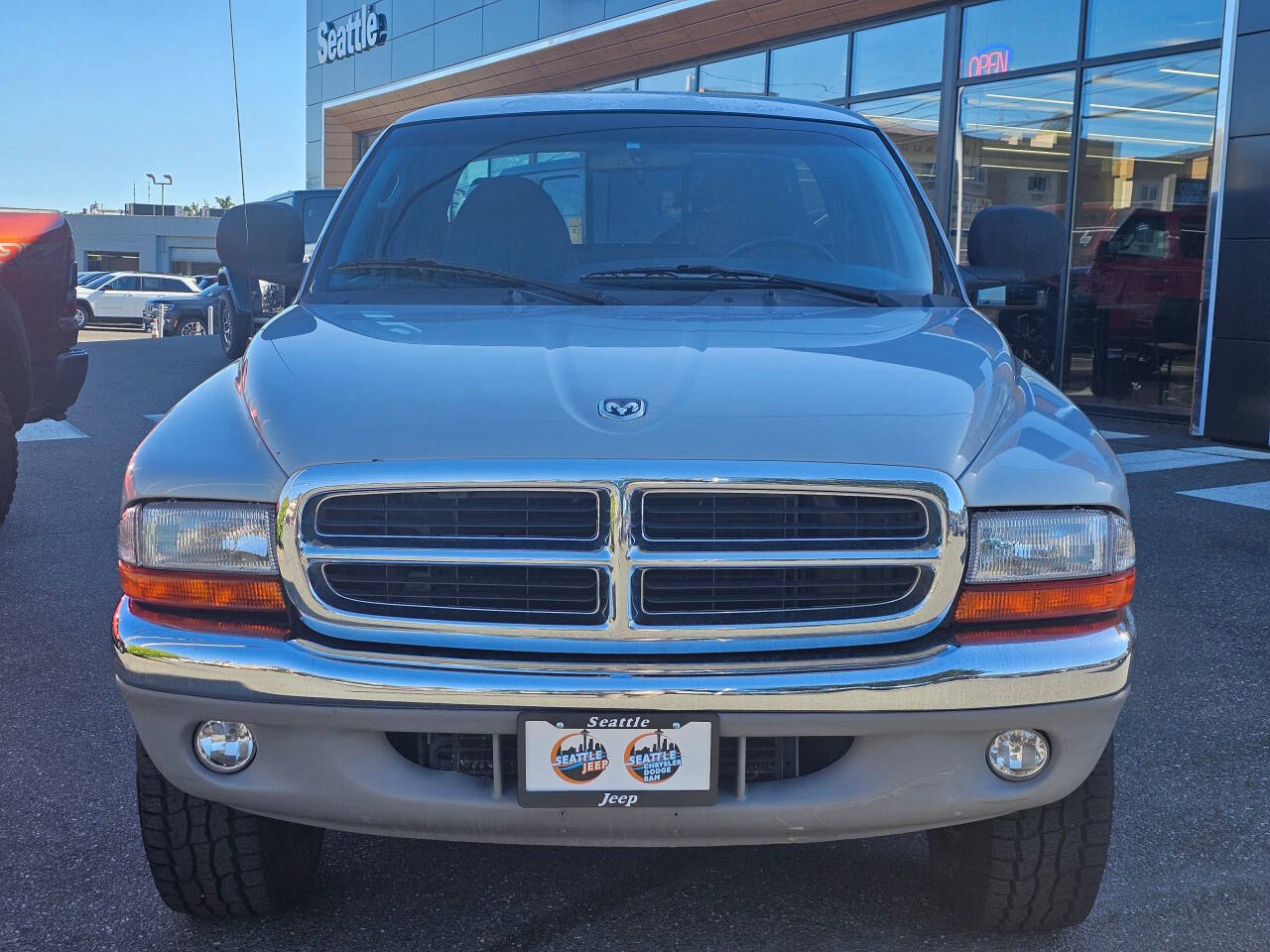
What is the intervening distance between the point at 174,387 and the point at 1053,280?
8.49 metres

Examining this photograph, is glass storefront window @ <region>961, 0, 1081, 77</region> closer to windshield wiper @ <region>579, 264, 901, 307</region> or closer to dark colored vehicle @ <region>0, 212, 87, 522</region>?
dark colored vehicle @ <region>0, 212, 87, 522</region>

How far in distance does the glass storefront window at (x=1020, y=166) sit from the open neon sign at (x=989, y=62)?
14 cm

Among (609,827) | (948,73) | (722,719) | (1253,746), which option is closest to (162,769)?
(609,827)

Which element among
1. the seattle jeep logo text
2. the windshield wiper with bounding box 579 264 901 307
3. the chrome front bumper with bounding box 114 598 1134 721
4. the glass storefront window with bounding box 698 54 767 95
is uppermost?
the seattle jeep logo text

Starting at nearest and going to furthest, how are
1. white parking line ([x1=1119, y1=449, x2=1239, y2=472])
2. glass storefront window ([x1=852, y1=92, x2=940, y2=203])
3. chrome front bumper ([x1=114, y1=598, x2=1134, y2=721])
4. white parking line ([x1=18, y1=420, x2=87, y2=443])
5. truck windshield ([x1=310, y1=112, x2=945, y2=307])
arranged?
1. chrome front bumper ([x1=114, y1=598, x2=1134, y2=721])
2. truck windshield ([x1=310, y1=112, x2=945, y2=307])
3. white parking line ([x1=1119, y1=449, x2=1239, y2=472])
4. white parking line ([x1=18, y1=420, x2=87, y2=443])
5. glass storefront window ([x1=852, y1=92, x2=940, y2=203])

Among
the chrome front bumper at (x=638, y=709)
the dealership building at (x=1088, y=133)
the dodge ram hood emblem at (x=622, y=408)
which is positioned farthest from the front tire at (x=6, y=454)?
the dealership building at (x=1088, y=133)

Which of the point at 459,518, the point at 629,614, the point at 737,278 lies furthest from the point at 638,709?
the point at 737,278

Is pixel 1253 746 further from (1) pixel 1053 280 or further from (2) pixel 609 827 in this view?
(1) pixel 1053 280

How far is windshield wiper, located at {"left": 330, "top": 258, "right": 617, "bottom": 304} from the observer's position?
312 cm

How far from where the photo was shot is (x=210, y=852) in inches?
98.0

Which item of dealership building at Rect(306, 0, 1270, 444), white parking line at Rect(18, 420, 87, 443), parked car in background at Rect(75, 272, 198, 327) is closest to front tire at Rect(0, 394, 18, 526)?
white parking line at Rect(18, 420, 87, 443)

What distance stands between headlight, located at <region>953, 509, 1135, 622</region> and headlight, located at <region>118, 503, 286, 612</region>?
3.86ft

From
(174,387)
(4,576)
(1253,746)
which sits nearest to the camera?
(1253,746)

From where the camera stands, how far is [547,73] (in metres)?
19.3
